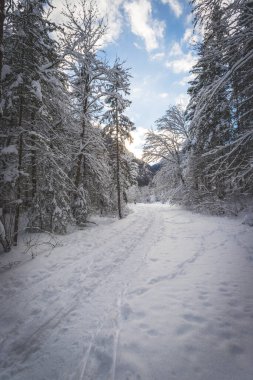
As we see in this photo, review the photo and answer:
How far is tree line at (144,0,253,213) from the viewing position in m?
4.98

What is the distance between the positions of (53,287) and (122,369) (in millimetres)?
2760

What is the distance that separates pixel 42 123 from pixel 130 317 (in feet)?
28.2

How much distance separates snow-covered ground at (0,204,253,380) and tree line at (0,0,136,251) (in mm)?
2699

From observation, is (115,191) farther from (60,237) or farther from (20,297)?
(20,297)

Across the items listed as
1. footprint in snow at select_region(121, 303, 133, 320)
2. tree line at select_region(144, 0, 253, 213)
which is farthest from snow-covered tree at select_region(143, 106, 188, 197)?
footprint in snow at select_region(121, 303, 133, 320)

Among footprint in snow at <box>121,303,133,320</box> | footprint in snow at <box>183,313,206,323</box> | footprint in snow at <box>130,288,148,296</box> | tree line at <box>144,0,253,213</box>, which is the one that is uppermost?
tree line at <box>144,0,253,213</box>

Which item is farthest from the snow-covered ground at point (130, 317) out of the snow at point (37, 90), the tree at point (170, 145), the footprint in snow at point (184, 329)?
the tree at point (170, 145)

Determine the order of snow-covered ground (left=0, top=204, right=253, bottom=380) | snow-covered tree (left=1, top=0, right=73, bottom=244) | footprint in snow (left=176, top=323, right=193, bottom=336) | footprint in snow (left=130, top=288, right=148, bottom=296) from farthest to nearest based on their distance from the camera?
1. snow-covered tree (left=1, top=0, right=73, bottom=244)
2. footprint in snow (left=130, top=288, right=148, bottom=296)
3. footprint in snow (left=176, top=323, right=193, bottom=336)
4. snow-covered ground (left=0, top=204, right=253, bottom=380)

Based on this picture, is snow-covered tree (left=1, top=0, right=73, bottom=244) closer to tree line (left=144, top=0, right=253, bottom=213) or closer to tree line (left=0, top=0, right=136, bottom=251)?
tree line (left=0, top=0, right=136, bottom=251)

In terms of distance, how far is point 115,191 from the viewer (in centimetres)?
2028

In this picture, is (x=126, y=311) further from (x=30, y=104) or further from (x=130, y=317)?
(x=30, y=104)

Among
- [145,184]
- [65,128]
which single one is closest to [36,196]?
[65,128]

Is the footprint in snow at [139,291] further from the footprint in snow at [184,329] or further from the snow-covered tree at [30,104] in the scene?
the snow-covered tree at [30,104]

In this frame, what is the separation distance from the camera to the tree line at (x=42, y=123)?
7.08 meters
